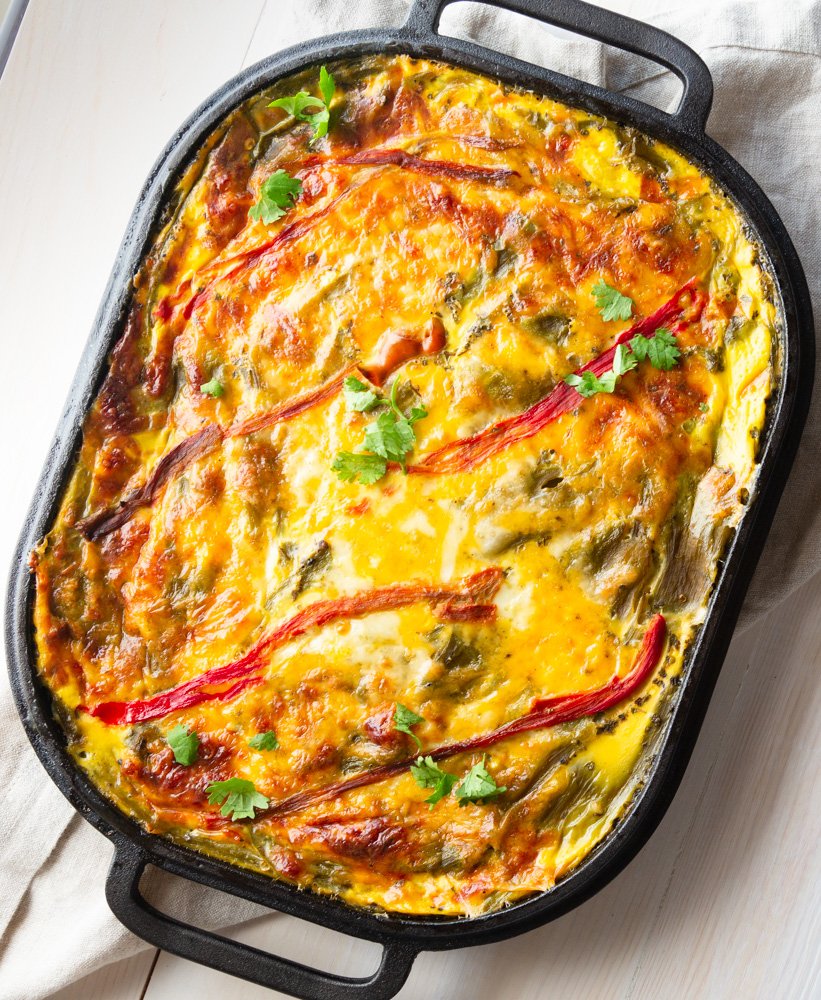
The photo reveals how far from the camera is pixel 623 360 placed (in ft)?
6.96

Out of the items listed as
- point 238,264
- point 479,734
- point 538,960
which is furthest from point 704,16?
point 538,960

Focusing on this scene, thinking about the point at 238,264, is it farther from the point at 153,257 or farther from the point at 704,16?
the point at 704,16

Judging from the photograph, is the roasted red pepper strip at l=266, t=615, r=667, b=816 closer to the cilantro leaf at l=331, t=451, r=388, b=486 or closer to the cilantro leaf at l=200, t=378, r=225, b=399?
the cilantro leaf at l=331, t=451, r=388, b=486

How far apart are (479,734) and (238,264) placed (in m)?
1.19

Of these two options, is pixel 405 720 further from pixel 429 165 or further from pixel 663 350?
pixel 429 165

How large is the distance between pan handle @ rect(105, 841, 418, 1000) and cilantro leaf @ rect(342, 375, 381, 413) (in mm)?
1099

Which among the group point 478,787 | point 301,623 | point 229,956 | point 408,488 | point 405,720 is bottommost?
point 229,956

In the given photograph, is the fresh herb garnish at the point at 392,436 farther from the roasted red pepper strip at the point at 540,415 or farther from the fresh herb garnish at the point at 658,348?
the fresh herb garnish at the point at 658,348

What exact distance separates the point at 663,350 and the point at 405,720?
975 millimetres

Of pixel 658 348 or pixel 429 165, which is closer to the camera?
pixel 658 348

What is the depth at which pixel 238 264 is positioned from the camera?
2.25 metres

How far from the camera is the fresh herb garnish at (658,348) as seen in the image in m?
2.12

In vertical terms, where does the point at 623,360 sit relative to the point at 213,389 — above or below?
below

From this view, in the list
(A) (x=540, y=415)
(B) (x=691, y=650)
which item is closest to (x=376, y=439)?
(A) (x=540, y=415)
